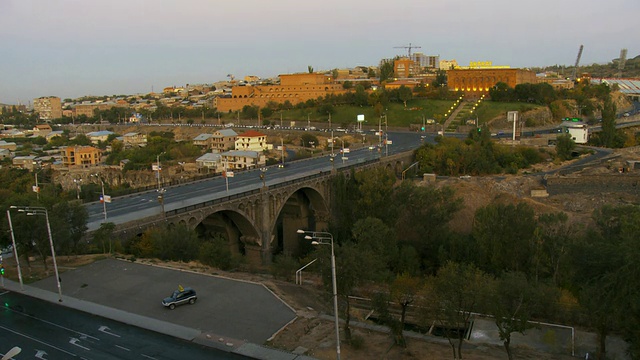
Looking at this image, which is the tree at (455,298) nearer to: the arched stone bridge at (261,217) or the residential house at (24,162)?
the arched stone bridge at (261,217)

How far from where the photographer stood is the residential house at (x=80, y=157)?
95.9 metres

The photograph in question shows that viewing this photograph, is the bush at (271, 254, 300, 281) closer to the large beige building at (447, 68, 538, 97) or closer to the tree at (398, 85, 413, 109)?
the tree at (398, 85, 413, 109)

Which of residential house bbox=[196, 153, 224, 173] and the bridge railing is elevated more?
the bridge railing

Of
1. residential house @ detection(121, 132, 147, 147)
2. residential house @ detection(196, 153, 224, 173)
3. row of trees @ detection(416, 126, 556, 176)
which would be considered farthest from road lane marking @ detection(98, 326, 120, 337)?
residential house @ detection(121, 132, 147, 147)

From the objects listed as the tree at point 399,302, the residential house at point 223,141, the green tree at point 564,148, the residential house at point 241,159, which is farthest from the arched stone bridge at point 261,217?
the residential house at point 223,141

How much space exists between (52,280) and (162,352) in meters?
10.9

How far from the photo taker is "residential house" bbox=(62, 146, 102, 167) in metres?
95.9

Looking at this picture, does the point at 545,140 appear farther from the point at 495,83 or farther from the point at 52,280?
the point at 52,280

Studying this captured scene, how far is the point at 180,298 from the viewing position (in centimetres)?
2261

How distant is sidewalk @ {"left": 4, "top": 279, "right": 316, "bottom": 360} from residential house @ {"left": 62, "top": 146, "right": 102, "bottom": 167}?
7743 centimetres

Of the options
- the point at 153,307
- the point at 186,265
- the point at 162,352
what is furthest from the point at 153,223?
the point at 162,352

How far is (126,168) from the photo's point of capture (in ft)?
285

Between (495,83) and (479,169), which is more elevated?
(495,83)

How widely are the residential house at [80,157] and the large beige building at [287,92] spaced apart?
171 ft
